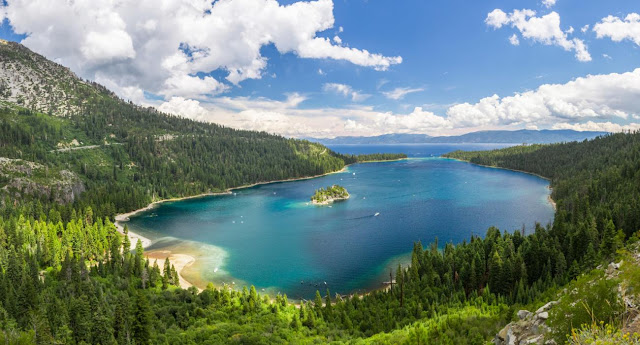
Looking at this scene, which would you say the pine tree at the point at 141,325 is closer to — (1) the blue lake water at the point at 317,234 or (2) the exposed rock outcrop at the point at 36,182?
(1) the blue lake water at the point at 317,234

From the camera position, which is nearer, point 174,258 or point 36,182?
point 174,258

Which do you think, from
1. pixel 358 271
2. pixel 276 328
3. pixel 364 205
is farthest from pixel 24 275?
pixel 364 205

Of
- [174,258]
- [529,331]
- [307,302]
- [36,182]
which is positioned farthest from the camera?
[36,182]

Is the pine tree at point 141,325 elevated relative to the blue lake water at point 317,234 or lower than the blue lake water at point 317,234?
elevated

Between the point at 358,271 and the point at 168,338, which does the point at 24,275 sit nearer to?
the point at 168,338

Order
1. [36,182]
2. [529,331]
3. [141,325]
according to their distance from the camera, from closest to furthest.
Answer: [529,331] → [141,325] → [36,182]

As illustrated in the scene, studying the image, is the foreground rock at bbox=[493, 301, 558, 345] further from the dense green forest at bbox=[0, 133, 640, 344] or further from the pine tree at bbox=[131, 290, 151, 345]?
the pine tree at bbox=[131, 290, 151, 345]

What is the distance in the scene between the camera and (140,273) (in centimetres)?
9050

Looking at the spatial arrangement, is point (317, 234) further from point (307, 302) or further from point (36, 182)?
point (36, 182)

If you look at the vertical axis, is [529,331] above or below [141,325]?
above

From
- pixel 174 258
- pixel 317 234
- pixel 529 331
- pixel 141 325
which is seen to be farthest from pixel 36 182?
pixel 529 331

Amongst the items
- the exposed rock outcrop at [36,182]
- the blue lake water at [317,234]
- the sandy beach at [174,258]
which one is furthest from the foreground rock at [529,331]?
the exposed rock outcrop at [36,182]

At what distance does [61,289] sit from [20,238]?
43240 mm

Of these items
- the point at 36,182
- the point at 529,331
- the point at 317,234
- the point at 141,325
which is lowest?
the point at 317,234
